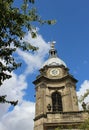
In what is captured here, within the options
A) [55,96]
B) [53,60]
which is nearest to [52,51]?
[53,60]

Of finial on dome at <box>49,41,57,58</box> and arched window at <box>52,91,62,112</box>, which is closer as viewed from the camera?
arched window at <box>52,91,62,112</box>

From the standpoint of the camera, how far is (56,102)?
37.6 meters

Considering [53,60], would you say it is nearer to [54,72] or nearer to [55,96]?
[54,72]

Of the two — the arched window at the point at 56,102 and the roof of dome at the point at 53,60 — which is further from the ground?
the roof of dome at the point at 53,60

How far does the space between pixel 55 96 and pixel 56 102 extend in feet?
4.35

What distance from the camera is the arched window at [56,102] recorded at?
36.4 metres

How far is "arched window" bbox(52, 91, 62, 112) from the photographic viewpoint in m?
36.4

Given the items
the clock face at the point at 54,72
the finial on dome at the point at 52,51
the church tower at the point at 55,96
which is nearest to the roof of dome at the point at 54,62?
the church tower at the point at 55,96

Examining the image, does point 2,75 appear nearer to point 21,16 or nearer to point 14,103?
point 14,103

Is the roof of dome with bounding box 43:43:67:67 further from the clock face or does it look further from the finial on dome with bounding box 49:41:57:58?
the clock face

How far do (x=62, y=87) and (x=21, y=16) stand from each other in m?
28.9

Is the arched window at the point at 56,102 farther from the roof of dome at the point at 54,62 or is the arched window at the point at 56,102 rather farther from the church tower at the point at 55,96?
the roof of dome at the point at 54,62

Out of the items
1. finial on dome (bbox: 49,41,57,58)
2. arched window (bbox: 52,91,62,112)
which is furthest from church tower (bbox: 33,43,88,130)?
finial on dome (bbox: 49,41,57,58)

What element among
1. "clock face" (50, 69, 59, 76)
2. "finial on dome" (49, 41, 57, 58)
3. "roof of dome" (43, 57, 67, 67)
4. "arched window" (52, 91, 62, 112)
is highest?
"finial on dome" (49, 41, 57, 58)
